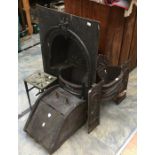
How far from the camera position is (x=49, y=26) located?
73.0 inches

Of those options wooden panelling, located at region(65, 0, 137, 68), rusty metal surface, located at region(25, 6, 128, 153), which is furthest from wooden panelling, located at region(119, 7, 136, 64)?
rusty metal surface, located at region(25, 6, 128, 153)

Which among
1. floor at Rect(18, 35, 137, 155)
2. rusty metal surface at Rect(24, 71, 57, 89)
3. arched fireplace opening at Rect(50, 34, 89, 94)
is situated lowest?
floor at Rect(18, 35, 137, 155)

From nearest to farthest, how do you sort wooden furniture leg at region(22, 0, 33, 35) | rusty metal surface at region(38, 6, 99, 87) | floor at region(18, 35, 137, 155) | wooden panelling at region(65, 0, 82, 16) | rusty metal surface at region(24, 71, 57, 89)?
1. rusty metal surface at region(38, 6, 99, 87)
2. floor at region(18, 35, 137, 155)
3. rusty metal surface at region(24, 71, 57, 89)
4. wooden panelling at region(65, 0, 82, 16)
5. wooden furniture leg at region(22, 0, 33, 35)

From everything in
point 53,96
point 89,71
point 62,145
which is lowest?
point 62,145

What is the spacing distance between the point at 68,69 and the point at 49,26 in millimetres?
434

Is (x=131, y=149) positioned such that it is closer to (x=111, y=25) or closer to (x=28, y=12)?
(x=111, y=25)

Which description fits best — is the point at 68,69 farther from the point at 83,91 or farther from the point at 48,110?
the point at 48,110

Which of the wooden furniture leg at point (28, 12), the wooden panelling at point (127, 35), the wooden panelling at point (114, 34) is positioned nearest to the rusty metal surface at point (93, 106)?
the wooden panelling at point (114, 34)

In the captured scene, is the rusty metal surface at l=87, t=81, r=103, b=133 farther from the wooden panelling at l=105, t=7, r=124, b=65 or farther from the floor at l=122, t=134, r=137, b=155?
the wooden panelling at l=105, t=7, r=124, b=65

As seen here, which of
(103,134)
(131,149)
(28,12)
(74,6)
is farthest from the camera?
(28,12)

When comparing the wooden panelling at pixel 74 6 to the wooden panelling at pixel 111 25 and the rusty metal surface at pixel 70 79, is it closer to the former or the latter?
the wooden panelling at pixel 111 25

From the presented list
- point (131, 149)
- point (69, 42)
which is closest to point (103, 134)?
point (131, 149)

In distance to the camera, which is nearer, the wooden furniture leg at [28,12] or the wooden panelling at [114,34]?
the wooden panelling at [114,34]
